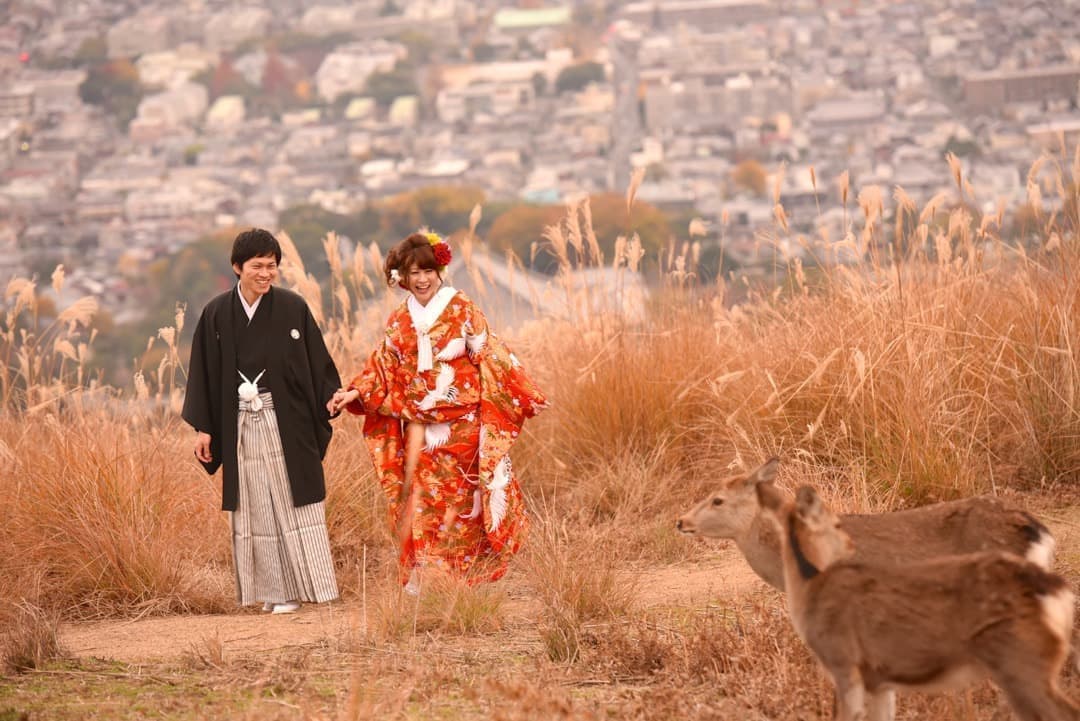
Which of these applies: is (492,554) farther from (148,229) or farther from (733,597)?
(148,229)

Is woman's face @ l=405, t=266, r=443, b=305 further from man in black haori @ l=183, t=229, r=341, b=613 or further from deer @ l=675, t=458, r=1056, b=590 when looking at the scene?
deer @ l=675, t=458, r=1056, b=590

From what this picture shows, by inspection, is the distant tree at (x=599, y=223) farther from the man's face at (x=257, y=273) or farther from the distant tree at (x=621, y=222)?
the man's face at (x=257, y=273)

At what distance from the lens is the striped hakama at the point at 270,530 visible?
6.40 metres

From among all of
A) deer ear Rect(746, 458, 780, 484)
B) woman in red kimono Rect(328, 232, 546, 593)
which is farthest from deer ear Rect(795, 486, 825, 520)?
woman in red kimono Rect(328, 232, 546, 593)

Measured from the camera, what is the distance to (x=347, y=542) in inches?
292

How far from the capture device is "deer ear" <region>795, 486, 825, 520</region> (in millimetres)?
3574

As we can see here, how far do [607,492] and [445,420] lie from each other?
146 centimetres

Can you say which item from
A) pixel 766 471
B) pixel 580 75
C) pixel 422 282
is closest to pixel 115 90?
pixel 580 75

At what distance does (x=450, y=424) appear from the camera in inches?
261

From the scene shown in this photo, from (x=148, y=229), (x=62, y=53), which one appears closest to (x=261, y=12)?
(x=62, y=53)

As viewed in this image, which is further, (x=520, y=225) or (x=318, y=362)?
(x=520, y=225)

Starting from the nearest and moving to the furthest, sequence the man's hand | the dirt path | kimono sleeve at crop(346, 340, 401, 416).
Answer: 1. the dirt path
2. the man's hand
3. kimono sleeve at crop(346, 340, 401, 416)

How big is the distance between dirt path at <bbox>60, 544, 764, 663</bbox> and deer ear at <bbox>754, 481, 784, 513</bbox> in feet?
6.47

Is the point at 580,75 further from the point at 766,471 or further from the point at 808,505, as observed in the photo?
the point at 808,505
